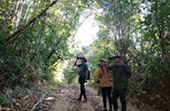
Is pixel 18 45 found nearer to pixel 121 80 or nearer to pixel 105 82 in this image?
pixel 105 82

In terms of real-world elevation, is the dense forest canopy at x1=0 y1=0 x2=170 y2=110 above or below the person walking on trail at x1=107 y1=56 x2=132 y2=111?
above

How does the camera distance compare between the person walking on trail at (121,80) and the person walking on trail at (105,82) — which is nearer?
the person walking on trail at (121,80)

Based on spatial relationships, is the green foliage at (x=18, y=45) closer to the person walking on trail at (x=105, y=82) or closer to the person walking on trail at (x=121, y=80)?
the person walking on trail at (x=105, y=82)

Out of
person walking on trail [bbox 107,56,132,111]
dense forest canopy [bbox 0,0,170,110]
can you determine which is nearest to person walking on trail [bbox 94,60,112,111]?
person walking on trail [bbox 107,56,132,111]

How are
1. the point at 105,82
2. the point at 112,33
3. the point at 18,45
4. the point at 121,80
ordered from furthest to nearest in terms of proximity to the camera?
the point at 112,33, the point at 18,45, the point at 105,82, the point at 121,80

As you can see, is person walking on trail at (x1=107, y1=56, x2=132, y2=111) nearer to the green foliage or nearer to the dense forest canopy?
the dense forest canopy

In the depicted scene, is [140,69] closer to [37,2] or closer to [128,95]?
[128,95]

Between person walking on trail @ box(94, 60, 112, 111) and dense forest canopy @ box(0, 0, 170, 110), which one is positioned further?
dense forest canopy @ box(0, 0, 170, 110)

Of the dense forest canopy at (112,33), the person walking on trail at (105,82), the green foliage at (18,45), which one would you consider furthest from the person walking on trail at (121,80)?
the green foliage at (18,45)

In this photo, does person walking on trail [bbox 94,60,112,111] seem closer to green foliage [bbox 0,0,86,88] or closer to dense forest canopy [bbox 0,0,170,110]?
dense forest canopy [bbox 0,0,170,110]

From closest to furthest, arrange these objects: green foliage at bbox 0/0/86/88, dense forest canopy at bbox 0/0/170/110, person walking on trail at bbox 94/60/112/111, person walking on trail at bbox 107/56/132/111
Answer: person walking on trail at bbox 107/56/132/111, person walking on trail at bbox 94/60/112/111, dense forest canopy at bbox 0/0/170/110, green foliage at bbox 0/0/86/88

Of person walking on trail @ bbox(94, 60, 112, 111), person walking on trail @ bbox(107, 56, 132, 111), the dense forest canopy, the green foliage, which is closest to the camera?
person walking on trail @ bbox(107, 56, 132, 111)

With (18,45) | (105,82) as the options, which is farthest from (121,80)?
(18,45)

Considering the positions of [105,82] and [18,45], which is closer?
[105,82]
